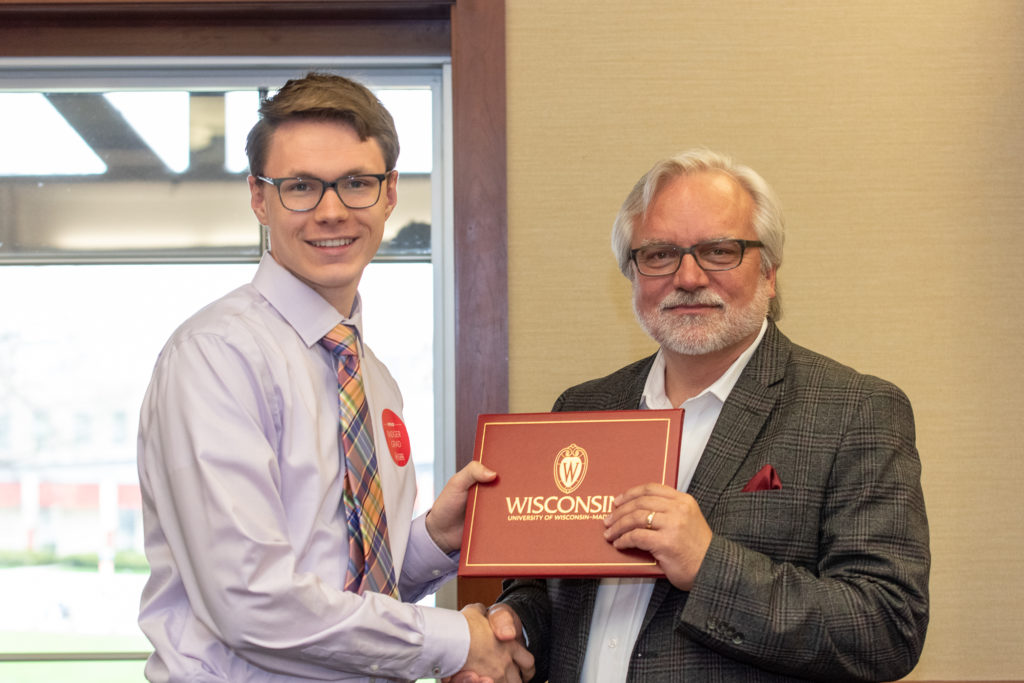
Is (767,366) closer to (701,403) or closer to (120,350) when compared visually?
(701,403)

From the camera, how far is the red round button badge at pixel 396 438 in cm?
191

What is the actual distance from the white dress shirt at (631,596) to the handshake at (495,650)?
0.14 m

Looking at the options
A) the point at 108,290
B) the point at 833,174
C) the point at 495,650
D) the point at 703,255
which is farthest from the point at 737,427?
the point at 108,290

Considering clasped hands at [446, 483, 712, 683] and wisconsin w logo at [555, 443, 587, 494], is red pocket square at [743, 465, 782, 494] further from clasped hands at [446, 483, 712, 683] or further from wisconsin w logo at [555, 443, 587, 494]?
wisconsin w logo at [555, 443, 587, 494]

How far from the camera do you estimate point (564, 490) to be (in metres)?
1.74

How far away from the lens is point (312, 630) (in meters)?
1.58

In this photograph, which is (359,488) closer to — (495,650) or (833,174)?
(495,650)

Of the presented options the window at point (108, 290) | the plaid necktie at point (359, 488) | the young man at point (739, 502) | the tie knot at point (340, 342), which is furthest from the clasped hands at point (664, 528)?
the window at point (108, 290)

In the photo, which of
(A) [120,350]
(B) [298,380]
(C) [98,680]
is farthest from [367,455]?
(C) [98,680]

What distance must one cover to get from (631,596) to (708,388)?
41 cm

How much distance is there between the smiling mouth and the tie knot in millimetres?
145

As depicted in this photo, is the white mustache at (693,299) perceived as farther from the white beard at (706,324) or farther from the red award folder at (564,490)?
the red award folder at (564,490)

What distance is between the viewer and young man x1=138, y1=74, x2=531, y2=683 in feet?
5.15

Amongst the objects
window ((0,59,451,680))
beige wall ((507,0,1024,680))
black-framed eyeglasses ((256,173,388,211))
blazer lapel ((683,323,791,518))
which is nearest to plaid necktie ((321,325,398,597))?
black-framed eyeglasses ((256,173,388,211))
